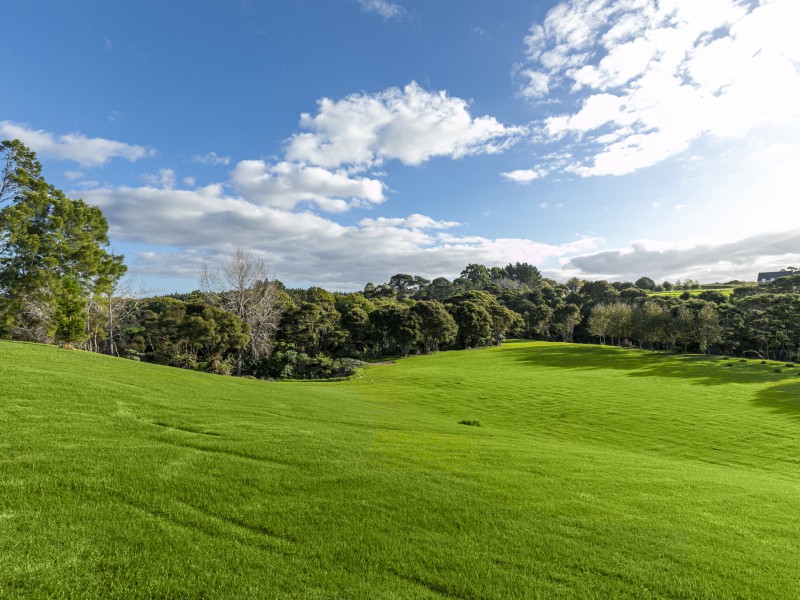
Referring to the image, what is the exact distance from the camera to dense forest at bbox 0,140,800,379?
2784 centimetres

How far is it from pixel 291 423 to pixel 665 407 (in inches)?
1085

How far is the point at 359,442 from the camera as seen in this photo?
1190cm

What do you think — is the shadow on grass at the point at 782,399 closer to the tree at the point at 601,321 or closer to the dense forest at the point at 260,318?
the dense forest at the point at 260,318

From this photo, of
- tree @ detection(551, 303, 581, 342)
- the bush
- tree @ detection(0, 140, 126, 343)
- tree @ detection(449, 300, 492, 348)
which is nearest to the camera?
tree @ detection(0, 140, 126, 343)

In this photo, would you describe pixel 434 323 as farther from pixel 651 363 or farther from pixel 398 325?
pixel 651 363

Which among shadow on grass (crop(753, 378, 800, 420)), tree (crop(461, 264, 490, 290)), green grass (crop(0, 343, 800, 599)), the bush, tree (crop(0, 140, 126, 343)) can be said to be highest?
tree (crop(461, 264, 490, 290))

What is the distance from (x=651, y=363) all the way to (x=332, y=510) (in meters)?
60.3

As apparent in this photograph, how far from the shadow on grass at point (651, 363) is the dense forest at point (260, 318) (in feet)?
35.6

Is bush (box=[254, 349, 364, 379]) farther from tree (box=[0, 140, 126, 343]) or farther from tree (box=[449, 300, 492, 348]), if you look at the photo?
tree (box=[449, 300, 492, 348])

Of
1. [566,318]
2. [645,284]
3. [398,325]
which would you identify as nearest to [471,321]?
[398,325]

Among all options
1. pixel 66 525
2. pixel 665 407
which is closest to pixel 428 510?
pixel 66 525

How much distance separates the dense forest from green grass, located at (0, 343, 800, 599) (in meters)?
16.1

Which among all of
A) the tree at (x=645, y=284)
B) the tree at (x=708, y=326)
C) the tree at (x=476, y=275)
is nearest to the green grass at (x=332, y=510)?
the tree at (x=708, y=326)

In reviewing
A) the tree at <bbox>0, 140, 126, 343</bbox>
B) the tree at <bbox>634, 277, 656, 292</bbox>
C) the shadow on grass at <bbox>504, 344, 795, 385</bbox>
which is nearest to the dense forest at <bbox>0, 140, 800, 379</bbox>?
the tree at <bbox>0, 140, 126, 343</bbox>
